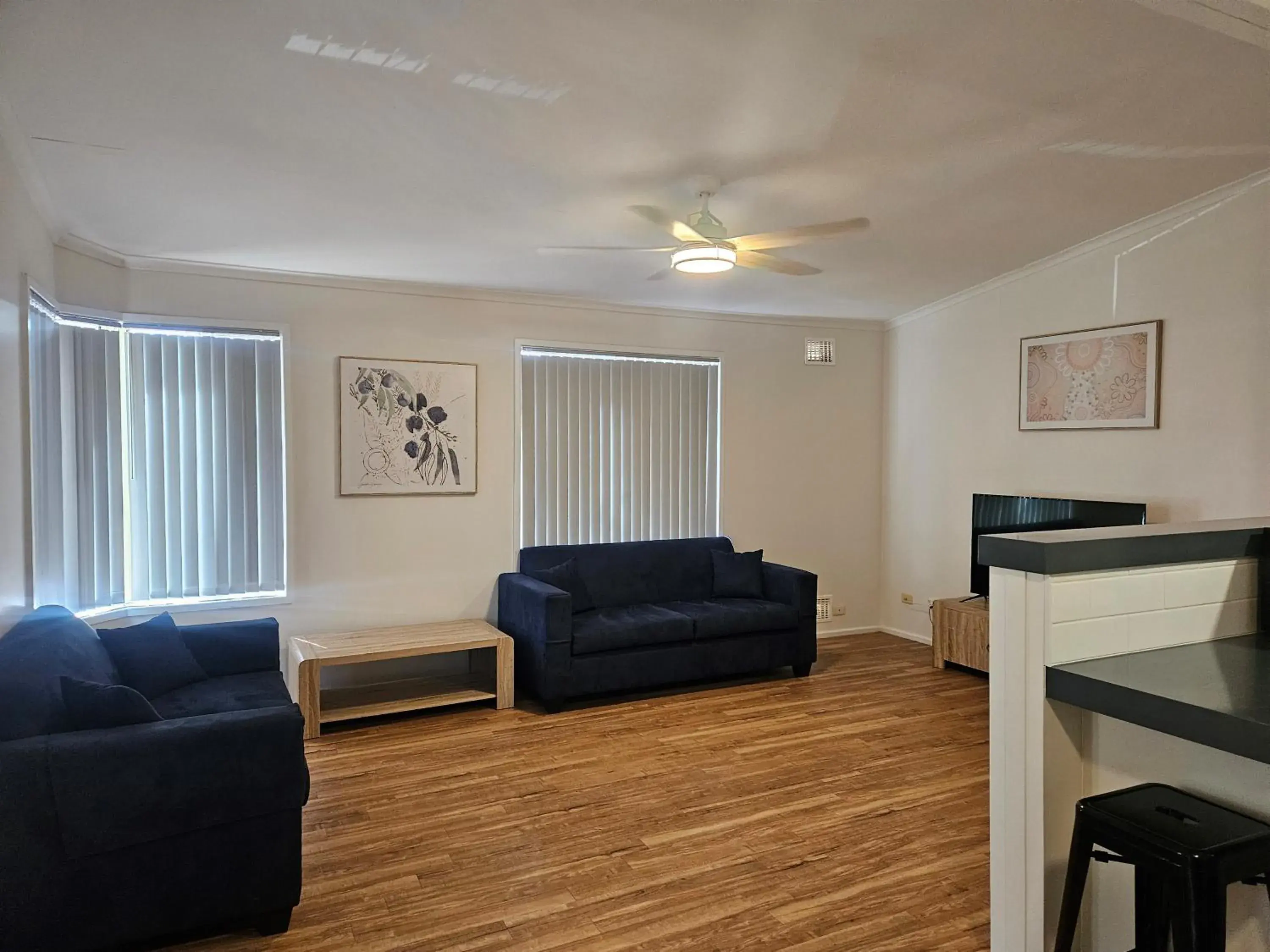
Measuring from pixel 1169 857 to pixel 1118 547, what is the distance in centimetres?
67

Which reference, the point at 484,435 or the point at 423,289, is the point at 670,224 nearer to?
the point at 423,289

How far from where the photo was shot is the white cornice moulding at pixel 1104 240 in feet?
13.6

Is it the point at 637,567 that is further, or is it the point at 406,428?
the point at 637,567

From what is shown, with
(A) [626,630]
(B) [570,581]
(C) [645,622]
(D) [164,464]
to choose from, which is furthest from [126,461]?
(C) [645,622]

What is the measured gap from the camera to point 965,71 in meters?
2.74

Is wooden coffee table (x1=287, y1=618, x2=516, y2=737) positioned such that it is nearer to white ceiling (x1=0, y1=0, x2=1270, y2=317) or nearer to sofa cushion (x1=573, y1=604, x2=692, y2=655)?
sofa cushion (x1=573, y1=604, x2=692, y2=655)

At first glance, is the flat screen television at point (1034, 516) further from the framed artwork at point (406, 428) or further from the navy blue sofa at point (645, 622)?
the framed artwork at point (406, 428)

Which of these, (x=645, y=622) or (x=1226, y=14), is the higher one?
(x=1226, y=14)

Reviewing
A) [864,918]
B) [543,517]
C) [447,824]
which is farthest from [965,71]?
[543,517]

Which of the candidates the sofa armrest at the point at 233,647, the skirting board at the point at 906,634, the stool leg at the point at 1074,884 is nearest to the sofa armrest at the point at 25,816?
the sofa armrest at the point at 233,647

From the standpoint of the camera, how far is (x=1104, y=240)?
4.84m

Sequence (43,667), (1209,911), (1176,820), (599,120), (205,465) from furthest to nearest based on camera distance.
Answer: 1. (205,465)
2. (599,120)
3. (43,667)
4. (1176,820)
5. (1209,911)

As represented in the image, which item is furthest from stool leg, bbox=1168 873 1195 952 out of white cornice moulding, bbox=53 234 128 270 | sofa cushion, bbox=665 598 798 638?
white cornice moulding, bbox=53 234 128 270

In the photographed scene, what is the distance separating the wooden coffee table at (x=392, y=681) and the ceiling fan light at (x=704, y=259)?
2.45m
